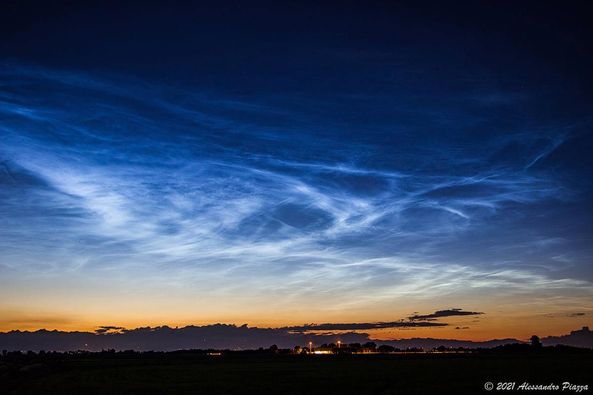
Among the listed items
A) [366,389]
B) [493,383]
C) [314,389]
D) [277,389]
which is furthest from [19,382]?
[493,383]

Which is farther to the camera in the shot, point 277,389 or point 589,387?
point 277,389

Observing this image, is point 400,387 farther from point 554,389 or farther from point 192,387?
point 192,387

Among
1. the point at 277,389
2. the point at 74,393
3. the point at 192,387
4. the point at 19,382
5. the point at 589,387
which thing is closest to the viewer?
the point at 589,387

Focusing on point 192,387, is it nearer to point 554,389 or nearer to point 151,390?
point 151,390

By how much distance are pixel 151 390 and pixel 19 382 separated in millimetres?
22985

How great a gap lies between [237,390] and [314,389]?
27.0ft

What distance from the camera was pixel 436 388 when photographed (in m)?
50.8

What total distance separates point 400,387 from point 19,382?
48.6m

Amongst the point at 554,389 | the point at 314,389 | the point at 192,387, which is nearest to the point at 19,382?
the point at 192,387

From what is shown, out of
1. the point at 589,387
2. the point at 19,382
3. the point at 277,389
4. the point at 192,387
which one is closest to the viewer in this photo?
the point at 589,387

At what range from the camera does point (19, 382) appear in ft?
214

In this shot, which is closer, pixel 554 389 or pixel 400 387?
pixel 554 389

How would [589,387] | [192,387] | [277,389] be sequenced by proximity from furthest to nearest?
[192,387] → [277,389] → [589,387]

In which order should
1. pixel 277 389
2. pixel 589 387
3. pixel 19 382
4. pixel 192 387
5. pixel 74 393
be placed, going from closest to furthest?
pixel 589 387
pixel 74 393
pixel 277 389
pixel 192 387
pixel 19 382
